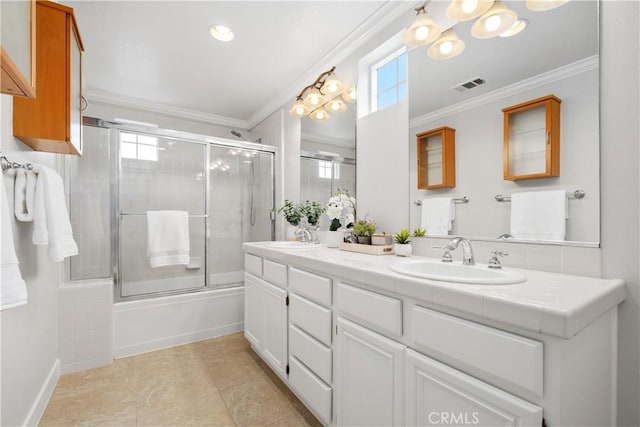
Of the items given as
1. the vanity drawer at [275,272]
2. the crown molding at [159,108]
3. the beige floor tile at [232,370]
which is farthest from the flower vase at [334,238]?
the crown molding at [159,108]

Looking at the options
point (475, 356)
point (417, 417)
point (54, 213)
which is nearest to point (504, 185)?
point (475, 356)

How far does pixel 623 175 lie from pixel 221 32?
2.40 m

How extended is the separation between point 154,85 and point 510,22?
9.92 ft

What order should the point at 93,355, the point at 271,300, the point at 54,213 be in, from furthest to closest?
the point at 93,355
the point at 271,300
the point at 54,213

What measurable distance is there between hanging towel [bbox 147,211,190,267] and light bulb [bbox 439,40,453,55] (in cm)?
246

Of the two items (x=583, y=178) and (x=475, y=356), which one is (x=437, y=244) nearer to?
(x=583, y=178)

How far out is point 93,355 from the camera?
217 cm

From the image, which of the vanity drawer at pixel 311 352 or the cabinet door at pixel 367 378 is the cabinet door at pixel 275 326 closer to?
the vanity drawer at pixel 311 352

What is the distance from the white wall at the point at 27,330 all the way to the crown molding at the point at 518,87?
6.24ft

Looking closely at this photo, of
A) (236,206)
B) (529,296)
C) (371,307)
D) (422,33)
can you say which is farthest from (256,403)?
(422,33)

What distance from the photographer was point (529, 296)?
0.78 metres

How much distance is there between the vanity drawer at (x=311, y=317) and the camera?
1.40m

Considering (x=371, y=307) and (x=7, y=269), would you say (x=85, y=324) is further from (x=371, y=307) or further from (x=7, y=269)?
(x=371, y=307)

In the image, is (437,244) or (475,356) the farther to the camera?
(437,244)
